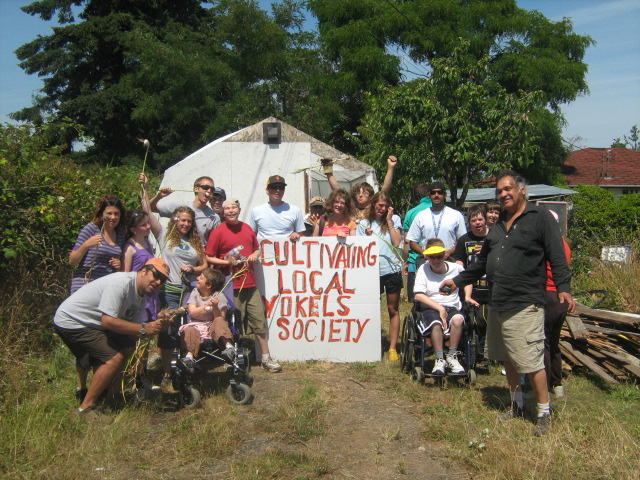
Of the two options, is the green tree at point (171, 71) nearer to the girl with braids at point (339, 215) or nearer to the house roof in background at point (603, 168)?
the girl with braids at point (339, 215)

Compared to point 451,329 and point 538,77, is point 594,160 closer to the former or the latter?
point 538,77

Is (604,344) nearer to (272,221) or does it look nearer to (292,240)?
(292,240)

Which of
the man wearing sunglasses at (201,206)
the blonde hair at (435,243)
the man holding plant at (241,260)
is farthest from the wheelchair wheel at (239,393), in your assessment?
the blonde hair at (435,243)

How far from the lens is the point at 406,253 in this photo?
6754mm

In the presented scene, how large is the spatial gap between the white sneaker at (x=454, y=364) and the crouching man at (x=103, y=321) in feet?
8.47

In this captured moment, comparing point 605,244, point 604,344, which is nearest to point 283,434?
point 604,344

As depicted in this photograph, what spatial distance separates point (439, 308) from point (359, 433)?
159 centimetres

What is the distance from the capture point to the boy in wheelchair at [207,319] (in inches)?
206

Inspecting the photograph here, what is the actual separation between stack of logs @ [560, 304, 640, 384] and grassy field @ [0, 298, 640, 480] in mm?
300

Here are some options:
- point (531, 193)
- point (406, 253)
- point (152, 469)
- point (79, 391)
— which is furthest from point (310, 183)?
point (531, 193)

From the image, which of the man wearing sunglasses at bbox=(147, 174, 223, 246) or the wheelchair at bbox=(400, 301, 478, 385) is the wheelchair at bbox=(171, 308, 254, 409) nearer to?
the man wearing sunglasses at bbox=(147, 174, 223, 246)

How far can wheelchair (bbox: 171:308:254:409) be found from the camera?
16.5ft

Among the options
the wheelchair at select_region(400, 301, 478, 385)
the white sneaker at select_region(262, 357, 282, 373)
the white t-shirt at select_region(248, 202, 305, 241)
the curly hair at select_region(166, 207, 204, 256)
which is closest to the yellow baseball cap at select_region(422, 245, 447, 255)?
the wheelchair at select_region(400, 301, 478, 385)

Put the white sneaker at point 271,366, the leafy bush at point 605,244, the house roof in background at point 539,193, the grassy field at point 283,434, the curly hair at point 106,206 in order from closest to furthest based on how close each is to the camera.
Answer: the grassy field at point 283,434 < the curly hair at point 106,206 < the white sneaker at point 271,366 < the leafy bush at point 605,244 < the house roof in background at point 539,193
